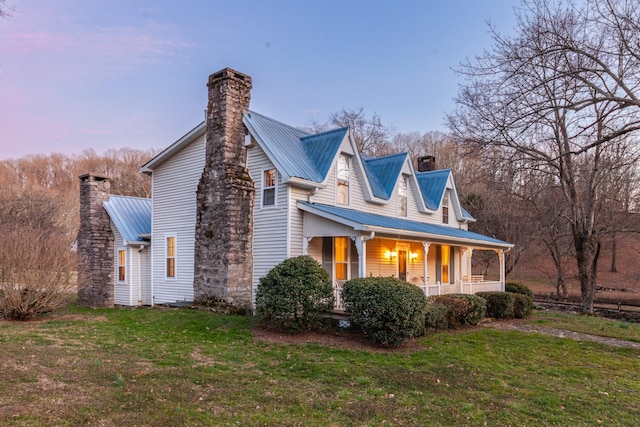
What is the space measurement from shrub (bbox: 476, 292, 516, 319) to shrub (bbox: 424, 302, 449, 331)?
13.2 feet

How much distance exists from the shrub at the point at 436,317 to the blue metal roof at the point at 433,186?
8767mm

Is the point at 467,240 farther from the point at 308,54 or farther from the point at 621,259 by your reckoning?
the point at 621,259

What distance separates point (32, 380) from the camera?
20.2ft

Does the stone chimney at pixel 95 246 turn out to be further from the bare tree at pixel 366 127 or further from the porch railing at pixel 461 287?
the bare tree at pixel 366 127

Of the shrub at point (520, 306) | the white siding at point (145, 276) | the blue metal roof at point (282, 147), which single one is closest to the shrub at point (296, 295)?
the blue metal roof at point (282, 147)

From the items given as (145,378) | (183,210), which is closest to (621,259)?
(183,210)

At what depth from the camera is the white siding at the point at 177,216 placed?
1539cm

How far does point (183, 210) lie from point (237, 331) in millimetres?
6576

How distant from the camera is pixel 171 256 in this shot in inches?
634

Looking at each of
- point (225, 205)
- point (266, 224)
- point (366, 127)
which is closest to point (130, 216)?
point (225, 205)

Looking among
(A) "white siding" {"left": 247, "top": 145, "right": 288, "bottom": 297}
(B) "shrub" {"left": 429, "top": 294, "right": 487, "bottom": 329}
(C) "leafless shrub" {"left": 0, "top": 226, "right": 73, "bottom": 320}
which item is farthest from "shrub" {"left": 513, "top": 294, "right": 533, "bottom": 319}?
(C) "leafless shrub" {"left": 0, "top": 226, "right": 73, "bottom": 320}

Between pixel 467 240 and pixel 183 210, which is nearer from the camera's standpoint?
pixel 183 210

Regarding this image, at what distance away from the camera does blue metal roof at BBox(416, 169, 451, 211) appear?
806 inches

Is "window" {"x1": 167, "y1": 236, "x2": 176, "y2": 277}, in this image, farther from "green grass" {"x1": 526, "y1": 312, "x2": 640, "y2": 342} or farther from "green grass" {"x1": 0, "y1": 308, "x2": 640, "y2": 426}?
"green grass" {"x1": 526, "y1": 312, "x2": 640, "y2": 342}
